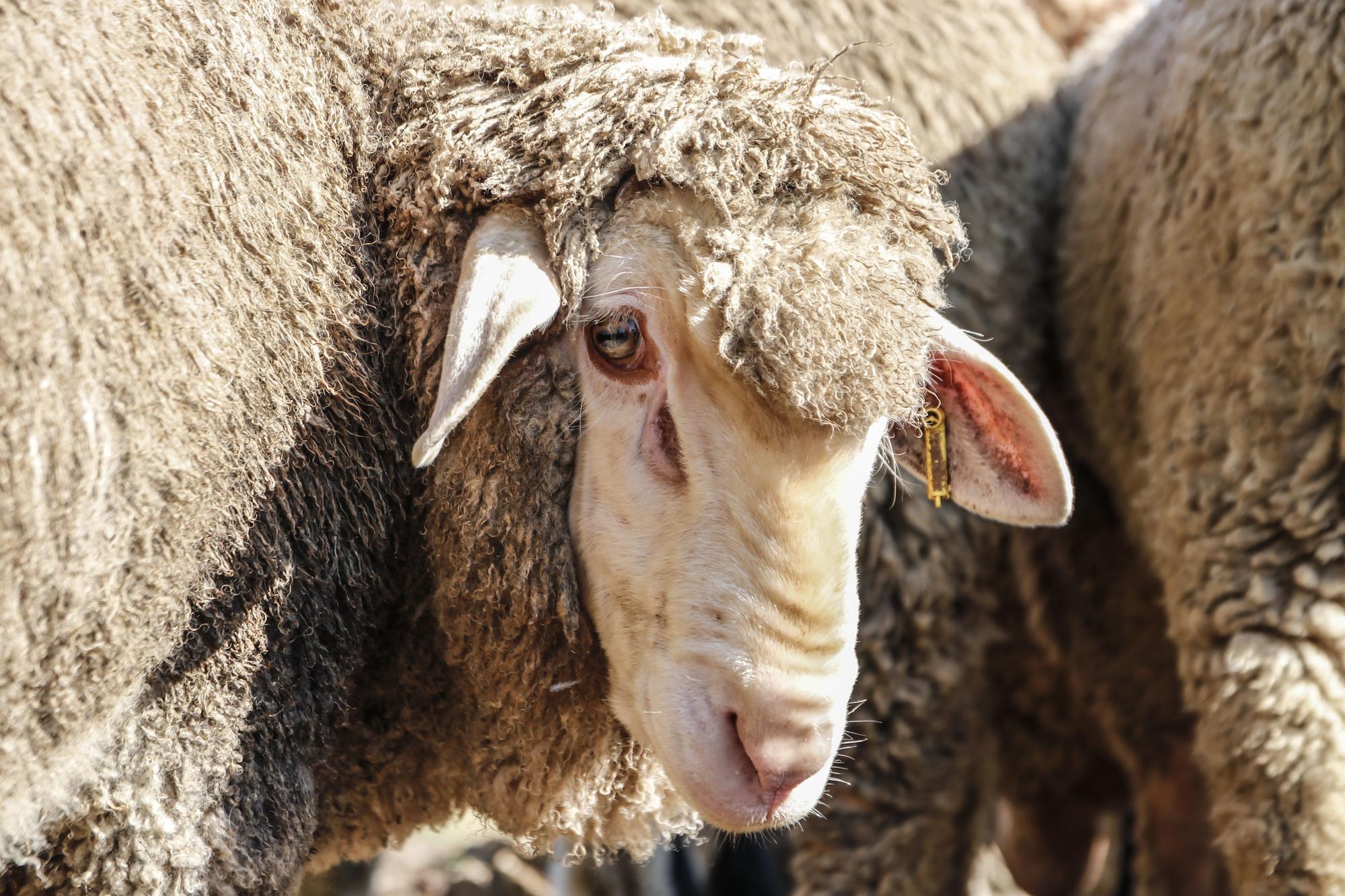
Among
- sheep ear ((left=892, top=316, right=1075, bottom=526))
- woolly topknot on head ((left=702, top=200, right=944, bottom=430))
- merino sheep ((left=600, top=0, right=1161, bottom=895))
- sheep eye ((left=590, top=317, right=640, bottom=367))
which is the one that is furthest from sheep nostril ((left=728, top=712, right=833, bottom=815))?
merino sheep ((left=600, top=0, right=1161, bottom=895))

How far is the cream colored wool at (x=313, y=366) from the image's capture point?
1.73 meters

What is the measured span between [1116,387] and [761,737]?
5.63ft

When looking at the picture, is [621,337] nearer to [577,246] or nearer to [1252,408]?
[577,246]

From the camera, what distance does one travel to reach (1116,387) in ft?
10.4

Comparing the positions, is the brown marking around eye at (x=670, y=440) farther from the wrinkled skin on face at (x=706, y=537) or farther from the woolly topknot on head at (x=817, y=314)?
the woolly topknot on head at (x=817, y=314)

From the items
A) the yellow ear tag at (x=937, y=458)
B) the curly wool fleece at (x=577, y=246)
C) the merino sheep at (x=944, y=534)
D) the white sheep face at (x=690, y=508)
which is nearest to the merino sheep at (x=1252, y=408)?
the merino sheep at (x=944, y=534)

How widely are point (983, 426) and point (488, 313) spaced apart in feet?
3.25

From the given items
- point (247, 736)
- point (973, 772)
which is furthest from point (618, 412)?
point (973, 772)

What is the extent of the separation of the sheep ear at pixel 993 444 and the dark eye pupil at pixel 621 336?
1.96 feet

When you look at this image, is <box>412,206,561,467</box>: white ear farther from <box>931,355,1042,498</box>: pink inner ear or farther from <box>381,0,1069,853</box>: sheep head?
<box>931,355,1042,498</box>: pink inner ear

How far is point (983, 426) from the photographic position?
93.9 inches

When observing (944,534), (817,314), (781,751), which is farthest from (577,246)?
(944,534)

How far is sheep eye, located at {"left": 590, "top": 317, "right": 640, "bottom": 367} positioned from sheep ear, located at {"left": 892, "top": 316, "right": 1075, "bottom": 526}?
1.96ft

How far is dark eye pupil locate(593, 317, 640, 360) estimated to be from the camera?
6.48 ft
